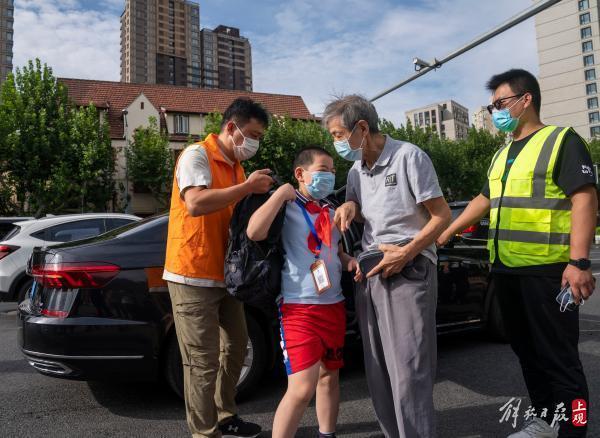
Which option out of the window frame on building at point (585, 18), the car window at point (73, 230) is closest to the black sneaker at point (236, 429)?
the car window at point (73, 230)

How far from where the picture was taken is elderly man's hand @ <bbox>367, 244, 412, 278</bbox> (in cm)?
216

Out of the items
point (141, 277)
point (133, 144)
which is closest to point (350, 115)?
point (141, 277)

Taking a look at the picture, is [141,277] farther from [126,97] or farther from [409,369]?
[126,97]

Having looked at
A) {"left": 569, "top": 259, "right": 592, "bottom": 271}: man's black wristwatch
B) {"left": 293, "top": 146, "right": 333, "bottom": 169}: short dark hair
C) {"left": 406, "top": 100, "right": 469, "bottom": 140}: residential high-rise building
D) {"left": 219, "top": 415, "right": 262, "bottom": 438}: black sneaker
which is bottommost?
{"left": 219, "top": 415, "right": 262, "bottom": 438}: black sneaker

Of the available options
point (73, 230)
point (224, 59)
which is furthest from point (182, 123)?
point (224, 59)

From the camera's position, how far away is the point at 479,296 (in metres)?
4.41

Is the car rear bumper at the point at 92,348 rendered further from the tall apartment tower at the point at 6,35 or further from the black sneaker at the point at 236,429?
the tall apartment tower at the point at 6,35

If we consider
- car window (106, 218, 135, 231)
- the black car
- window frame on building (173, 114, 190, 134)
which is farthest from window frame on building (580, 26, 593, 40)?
the black car

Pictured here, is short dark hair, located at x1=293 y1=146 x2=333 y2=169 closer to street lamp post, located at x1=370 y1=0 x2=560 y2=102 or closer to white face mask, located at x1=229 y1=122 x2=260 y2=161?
white face mask, located at x1=229 y1=122 x2=260 y2=161

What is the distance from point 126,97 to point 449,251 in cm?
3284

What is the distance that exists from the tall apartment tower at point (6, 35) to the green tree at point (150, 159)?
78.3m

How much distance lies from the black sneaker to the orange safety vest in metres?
0.94

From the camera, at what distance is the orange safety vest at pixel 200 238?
245 centimetres

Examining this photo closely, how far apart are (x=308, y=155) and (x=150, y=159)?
24380 mm
